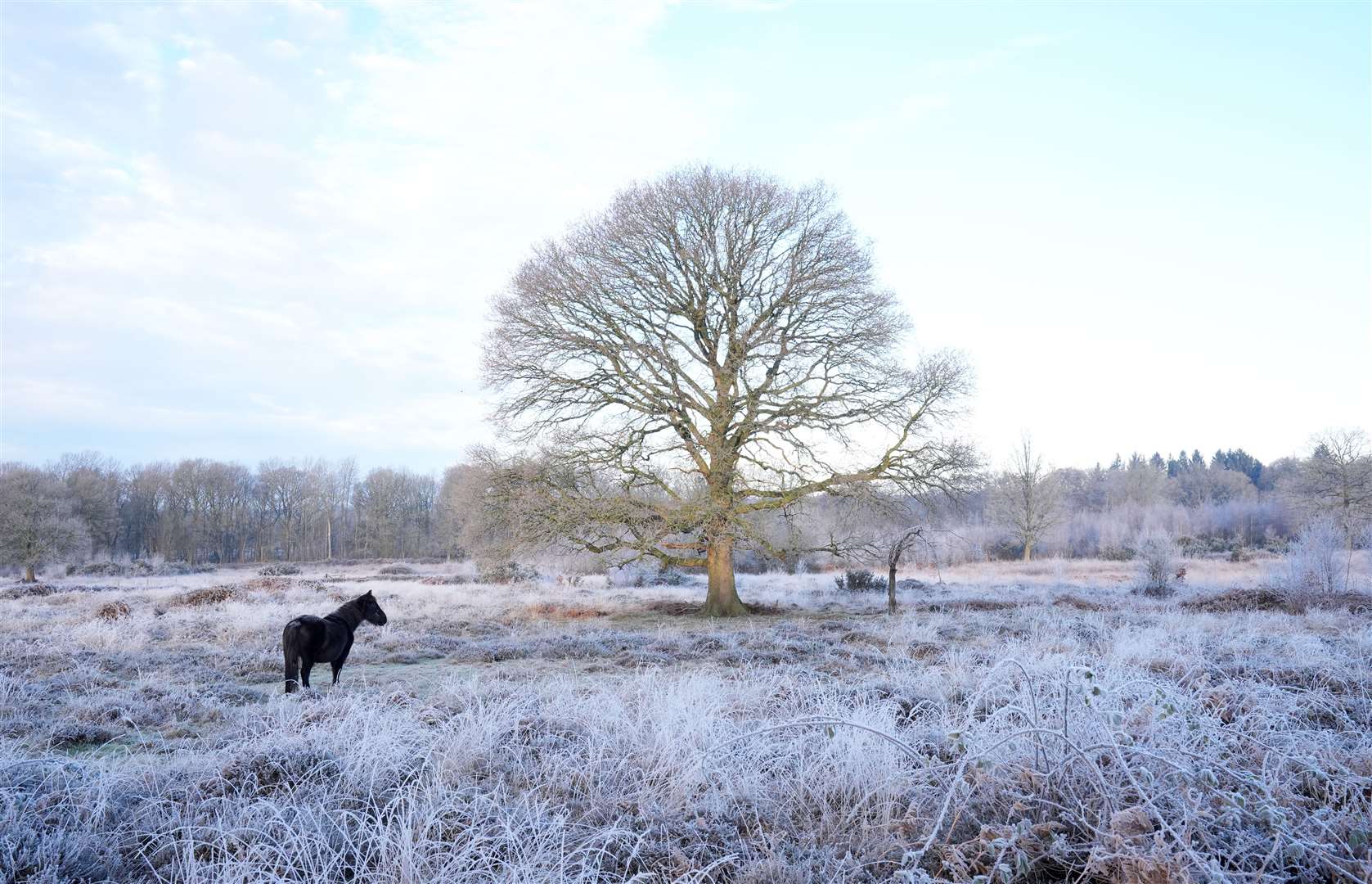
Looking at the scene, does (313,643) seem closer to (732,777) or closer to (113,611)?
→ (732,777)

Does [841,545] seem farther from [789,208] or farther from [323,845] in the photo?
[323,845]

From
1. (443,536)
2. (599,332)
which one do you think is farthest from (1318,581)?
(443,536)

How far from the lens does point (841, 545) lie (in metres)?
17.5

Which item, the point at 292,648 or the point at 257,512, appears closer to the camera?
the point at 292,648

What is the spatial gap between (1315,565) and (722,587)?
1308cm

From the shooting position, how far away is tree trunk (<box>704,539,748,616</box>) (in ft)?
56.2

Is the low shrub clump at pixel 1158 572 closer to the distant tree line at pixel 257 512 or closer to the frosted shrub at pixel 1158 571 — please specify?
the frosted shrub at pixel 1158 571

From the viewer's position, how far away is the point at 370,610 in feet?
31.9

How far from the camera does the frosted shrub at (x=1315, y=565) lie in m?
16.1

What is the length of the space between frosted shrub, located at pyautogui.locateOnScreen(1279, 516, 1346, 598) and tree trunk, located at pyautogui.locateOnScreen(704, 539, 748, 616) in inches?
457

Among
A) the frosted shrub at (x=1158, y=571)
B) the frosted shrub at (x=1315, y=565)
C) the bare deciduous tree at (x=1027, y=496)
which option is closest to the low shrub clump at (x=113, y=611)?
the frosted shrub at (x=1315, y=565)

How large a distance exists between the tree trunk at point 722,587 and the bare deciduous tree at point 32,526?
34.1m

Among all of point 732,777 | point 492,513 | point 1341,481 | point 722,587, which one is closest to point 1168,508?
point 1341,481

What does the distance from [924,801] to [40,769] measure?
4483mm
